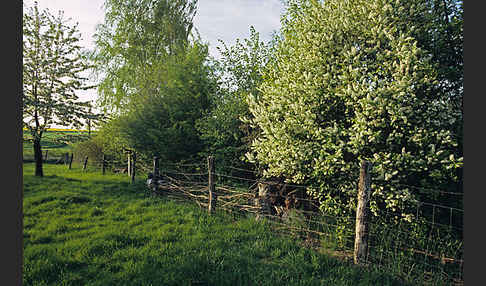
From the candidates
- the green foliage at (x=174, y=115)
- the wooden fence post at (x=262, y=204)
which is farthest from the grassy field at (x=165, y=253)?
the green foliage at (x=174, y=115)

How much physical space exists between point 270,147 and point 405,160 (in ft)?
10.8

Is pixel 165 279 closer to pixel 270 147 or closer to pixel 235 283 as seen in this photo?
pixel 235 283

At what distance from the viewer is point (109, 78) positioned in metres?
17.3

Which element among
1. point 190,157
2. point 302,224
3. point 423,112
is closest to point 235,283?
point 302,224

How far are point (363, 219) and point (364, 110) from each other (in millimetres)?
2280

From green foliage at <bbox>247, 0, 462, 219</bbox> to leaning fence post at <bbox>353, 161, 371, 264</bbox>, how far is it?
65 centimetres

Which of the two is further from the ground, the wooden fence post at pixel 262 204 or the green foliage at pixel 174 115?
the green foliage at pixel 174 115

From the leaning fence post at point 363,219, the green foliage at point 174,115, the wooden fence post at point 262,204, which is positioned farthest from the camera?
the green foliage at point 174,115

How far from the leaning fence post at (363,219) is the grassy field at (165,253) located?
11.8 inches

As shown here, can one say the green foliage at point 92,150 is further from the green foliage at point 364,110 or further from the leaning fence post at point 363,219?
the leaning fence post at point 363,219

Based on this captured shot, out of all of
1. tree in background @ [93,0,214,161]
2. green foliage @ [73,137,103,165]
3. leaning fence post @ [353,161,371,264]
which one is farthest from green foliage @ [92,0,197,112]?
leaning fence post @ [353,161,371,264]

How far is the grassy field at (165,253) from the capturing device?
149 inches

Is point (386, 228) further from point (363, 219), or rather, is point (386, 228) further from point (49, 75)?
point (49, 75)

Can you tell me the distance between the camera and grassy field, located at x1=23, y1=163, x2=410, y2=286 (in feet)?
12.4
